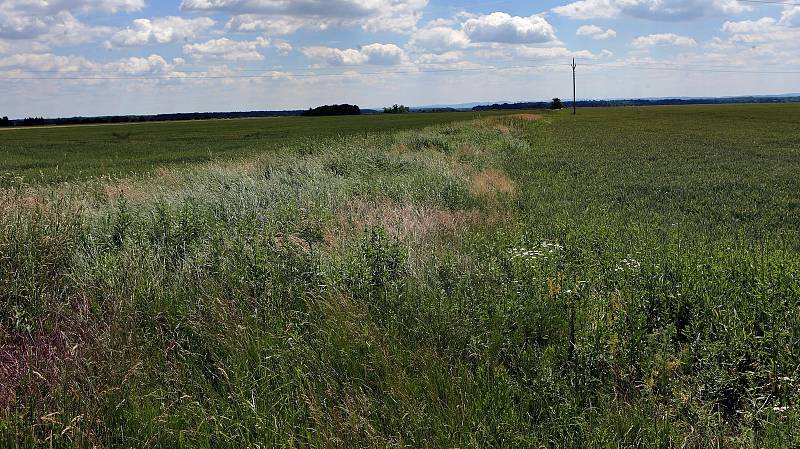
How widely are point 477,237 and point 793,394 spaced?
4.02 meters

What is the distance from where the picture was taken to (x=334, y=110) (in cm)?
14188

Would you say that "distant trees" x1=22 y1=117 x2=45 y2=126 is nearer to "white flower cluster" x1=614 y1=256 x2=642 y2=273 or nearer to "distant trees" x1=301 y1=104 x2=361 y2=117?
"distant trees" x1=301 y1=104 x2=361 y2=117

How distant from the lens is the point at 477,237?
723 cm

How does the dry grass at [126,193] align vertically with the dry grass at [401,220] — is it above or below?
above

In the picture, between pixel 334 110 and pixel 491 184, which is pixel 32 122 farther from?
pixel 491 184

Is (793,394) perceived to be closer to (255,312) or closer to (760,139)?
(255,312)

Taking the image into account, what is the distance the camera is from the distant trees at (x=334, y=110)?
13962 centimetres

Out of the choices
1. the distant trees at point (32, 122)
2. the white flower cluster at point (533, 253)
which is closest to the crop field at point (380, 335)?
the white flower cluster at point (533, 253)

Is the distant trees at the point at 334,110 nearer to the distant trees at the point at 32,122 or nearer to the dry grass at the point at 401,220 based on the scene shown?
the distant trees at the point at 32,122

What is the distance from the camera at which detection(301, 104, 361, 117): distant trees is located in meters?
140

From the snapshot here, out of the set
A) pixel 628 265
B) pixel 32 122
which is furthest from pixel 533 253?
pixel 32 122

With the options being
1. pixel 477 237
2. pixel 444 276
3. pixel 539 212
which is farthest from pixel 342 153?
pixel 444 276

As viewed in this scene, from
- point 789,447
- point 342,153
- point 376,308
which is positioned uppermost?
point 342,153

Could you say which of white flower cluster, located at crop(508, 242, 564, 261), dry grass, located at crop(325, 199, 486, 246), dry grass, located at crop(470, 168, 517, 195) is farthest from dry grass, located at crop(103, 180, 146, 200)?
white flower cluster, located at crop(508, 242, 564, 261)
